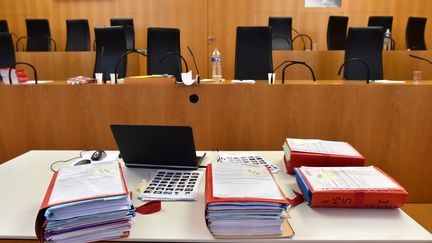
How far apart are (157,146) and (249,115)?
0.89 meters

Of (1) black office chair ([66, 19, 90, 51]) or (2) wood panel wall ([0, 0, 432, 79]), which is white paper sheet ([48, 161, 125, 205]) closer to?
(2) wood panel wall ([0, 0, 432, 79])

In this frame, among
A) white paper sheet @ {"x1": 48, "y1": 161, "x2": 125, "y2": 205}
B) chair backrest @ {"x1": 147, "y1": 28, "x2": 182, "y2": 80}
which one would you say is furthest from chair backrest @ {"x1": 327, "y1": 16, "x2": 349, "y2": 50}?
white paper sheet @ {"x1": 48, "y1": 161, "x2": 125, "y2": 205}

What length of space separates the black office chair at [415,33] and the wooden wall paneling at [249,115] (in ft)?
12.8

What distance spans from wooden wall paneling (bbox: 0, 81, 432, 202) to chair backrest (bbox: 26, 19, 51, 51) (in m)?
3.83

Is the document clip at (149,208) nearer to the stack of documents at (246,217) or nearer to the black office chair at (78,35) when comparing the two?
the stack of documents at (246,217)

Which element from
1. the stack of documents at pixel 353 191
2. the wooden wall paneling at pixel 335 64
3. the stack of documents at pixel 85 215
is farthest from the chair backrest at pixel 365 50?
the stack of documents at pixel 85 215

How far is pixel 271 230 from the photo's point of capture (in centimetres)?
87

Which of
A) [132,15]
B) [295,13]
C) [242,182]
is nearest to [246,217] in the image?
[242,182]

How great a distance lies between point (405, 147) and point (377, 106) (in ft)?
1.05

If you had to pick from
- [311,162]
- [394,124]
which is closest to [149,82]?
[311,162]

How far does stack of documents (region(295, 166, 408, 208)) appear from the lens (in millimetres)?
977

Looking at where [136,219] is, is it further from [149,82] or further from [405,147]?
[405,147]

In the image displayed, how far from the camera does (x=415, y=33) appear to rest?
5199 millimetres

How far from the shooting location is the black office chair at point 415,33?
5.17 meters
